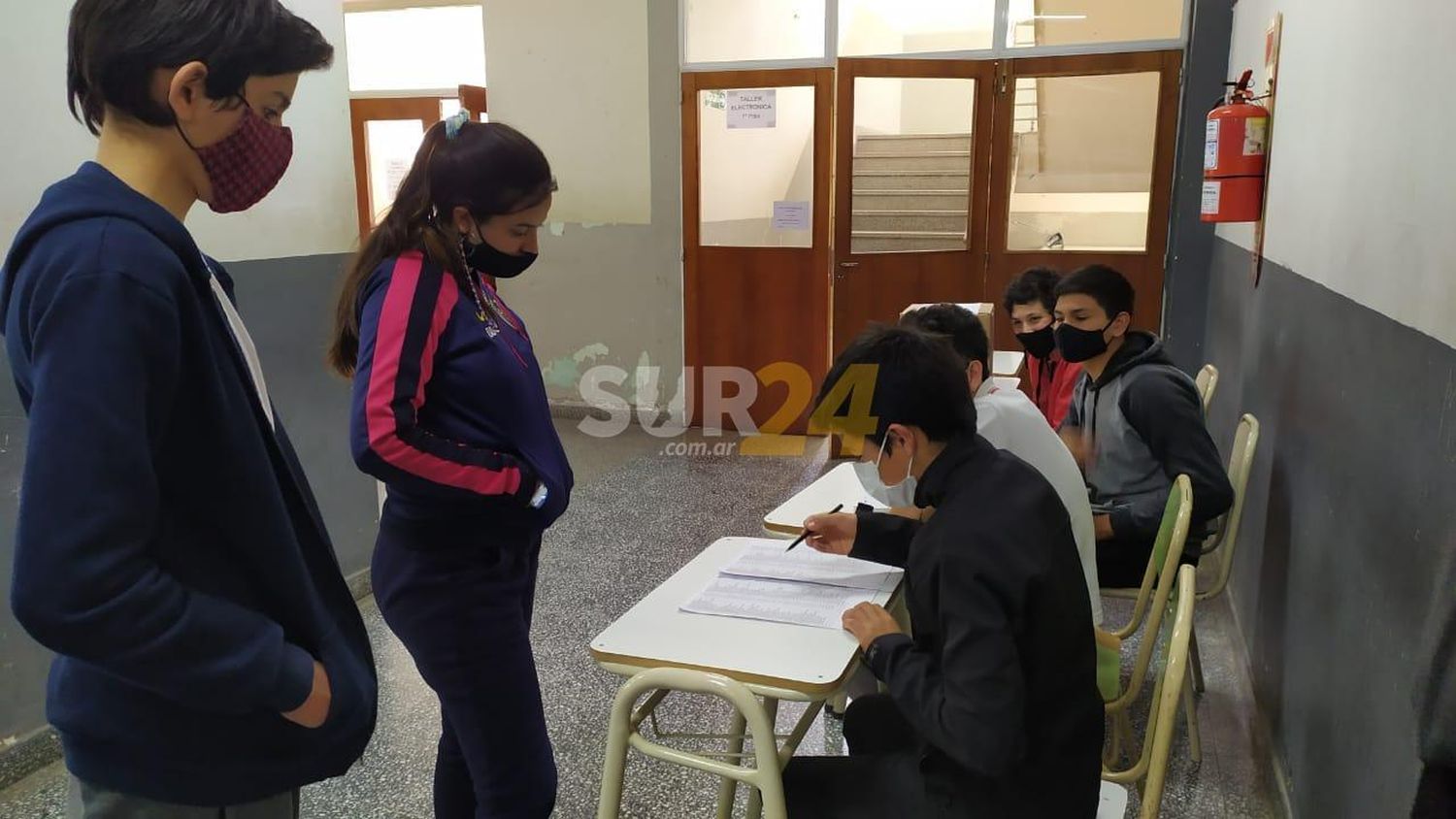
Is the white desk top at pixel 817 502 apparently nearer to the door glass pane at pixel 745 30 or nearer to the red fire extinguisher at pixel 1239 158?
the red fire extinguisher at pixel 1239 158

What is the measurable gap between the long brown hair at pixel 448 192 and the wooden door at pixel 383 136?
475 cm

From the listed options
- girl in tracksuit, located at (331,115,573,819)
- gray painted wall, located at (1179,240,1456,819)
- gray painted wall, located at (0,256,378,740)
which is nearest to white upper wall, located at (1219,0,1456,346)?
gray painted wall, located at (1179,240,1456,819)

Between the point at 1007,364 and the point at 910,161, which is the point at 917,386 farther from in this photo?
the point at 910,161

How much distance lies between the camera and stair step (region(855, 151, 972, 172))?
16.6ft

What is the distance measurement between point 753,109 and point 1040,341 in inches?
Result: 112

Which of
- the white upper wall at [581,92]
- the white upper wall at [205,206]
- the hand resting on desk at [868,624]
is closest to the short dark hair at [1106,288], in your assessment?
the hand resting on desk at [868,624]

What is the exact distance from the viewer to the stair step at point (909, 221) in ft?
16.8

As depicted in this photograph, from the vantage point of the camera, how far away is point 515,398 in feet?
4.68

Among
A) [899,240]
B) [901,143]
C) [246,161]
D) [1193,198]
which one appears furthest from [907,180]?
[246,161]

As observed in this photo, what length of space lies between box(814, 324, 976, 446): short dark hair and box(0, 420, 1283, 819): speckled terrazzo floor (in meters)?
1.17

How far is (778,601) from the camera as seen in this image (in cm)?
156

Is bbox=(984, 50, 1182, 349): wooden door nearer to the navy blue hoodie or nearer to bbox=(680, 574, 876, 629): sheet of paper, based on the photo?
bbox=(680, 574, 876, 629): sheet of paper

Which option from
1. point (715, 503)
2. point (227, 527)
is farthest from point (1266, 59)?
point (227, 527)

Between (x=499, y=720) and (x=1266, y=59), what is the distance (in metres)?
3.11
